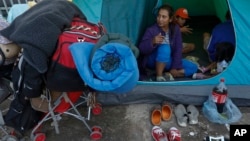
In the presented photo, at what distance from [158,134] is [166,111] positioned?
335 millimetres

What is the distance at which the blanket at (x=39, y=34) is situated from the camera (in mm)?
1616

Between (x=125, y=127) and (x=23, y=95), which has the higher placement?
(x=23, y=95)

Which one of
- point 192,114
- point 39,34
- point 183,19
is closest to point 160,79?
point 192,114

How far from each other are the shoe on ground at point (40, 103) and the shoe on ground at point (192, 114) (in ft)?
4.09

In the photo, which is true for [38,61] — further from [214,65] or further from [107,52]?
[214,65]

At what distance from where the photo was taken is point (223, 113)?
2516 mm

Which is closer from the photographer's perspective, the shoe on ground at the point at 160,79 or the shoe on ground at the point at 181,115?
the shoe on ground at the point at 181,115

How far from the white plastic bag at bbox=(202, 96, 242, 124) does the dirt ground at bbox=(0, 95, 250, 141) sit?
0.14 feet

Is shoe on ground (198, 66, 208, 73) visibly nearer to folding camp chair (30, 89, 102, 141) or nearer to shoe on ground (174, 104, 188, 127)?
shoe on ground (174, 104, 188, 127)

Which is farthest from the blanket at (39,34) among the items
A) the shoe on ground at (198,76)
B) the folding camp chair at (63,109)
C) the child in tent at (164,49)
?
the shoe on ground at (198,76)

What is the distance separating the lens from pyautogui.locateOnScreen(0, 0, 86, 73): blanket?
1.62 m

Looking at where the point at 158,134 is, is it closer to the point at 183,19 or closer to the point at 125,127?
the point at 125,127

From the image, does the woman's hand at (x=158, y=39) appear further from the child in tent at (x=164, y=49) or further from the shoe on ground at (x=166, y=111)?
the shoe on ground at (x=166, y=111)

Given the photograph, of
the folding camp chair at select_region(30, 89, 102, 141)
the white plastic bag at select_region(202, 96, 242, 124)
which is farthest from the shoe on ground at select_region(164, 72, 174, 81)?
the folding camp chair at select_region(30, 89, 102, 141)
